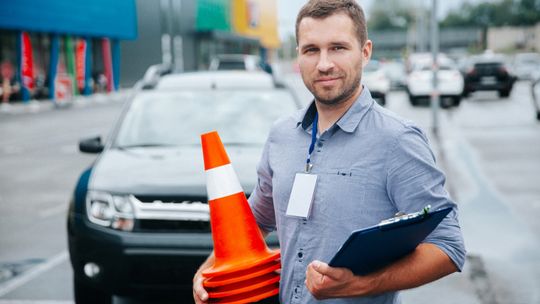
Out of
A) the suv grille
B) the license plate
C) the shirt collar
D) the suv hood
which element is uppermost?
the shirt collar

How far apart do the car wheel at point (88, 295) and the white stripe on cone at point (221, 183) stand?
Result: 246cm

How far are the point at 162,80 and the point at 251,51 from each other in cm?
7229

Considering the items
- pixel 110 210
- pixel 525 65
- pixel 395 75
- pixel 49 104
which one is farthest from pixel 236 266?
pixel 525 65

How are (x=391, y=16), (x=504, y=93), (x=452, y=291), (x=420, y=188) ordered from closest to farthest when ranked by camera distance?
1. (x=420, y=188)
2. (x=452, y=291)
3. (x=504, y=93)
4. (x=391, y=16)

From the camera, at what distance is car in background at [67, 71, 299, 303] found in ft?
13.8

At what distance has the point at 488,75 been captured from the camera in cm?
2762

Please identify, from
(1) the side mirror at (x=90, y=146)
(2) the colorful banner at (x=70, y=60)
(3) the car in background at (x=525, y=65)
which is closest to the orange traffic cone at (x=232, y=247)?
(1) the side mirror at (x=90, y=146)

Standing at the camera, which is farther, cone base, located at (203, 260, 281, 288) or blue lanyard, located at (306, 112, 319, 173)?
cone base, located at (203, 260, 281, 288)

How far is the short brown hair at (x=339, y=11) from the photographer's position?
6.22 ft

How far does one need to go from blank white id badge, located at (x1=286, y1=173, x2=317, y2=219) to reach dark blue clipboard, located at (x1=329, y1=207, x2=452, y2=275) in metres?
0.24

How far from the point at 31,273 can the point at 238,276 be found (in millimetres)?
4226

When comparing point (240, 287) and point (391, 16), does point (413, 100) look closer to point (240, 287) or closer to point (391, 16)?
point (240, 287)

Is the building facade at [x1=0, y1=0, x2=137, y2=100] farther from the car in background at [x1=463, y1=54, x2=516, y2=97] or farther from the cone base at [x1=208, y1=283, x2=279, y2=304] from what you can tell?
the cone base at [x1=208, y1=283, x2=279, y2=304]

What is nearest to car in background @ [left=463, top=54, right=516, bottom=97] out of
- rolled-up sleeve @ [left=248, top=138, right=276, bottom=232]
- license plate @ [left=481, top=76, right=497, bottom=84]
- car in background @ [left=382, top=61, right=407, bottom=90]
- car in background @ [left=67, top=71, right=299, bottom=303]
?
license plate @ [left=481, top=76, right=497, bottom=84]
